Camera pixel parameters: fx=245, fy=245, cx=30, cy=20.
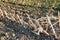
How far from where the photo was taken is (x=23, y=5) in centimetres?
507

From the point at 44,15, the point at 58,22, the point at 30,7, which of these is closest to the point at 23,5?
the point at 30,7

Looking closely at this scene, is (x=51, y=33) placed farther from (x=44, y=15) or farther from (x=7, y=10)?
(x=7, y=10)

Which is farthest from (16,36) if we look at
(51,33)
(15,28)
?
(51,33)

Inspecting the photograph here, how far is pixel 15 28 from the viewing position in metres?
4.19

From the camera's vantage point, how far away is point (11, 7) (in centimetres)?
496

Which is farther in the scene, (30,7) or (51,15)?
(30,7)

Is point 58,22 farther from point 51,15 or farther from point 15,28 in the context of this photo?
point 15,28

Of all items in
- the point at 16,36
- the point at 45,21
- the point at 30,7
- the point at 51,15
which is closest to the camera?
the point at 16,36

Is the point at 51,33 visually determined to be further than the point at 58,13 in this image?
No

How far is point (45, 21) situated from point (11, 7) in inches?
36.0

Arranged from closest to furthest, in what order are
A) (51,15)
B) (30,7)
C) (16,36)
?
(16,36) < (51,15) < (30,7)

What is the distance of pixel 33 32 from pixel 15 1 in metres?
1.31

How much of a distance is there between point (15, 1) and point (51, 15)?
36.7 inches

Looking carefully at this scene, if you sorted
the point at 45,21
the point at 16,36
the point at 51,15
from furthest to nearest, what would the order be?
the point at 51,15 < the point at 45,21 < the point at 16,36
